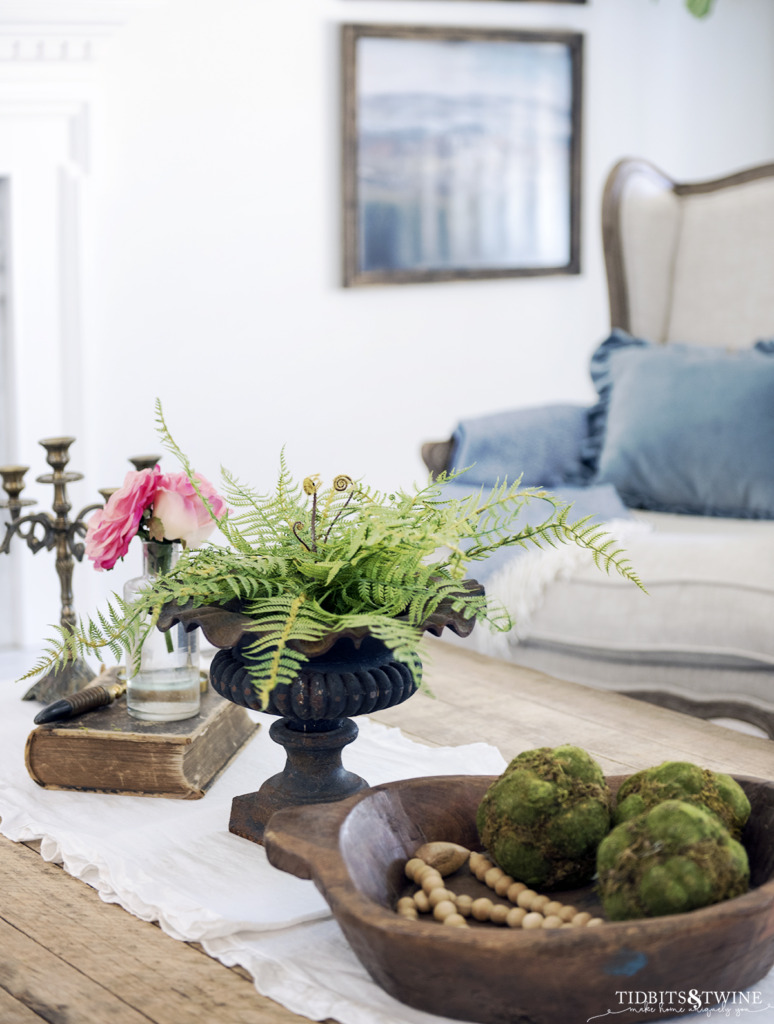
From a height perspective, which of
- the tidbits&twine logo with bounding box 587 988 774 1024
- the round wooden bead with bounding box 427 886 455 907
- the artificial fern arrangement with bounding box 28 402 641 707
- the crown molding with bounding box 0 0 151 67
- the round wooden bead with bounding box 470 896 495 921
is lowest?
the tidbits&twine logo with bounding box 587 988 774 1024

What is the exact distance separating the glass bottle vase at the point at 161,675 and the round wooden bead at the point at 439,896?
0.41 m

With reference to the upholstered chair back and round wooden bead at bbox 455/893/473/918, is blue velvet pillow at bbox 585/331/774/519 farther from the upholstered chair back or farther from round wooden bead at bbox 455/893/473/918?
round wooden bead at bbox 455/893/473/918

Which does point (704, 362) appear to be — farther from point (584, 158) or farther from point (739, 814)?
point (739, 814)

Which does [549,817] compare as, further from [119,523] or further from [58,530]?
[58,530]

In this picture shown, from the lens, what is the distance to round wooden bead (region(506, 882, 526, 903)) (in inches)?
30.7

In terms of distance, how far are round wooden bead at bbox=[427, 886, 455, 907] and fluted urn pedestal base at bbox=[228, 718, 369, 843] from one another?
19 cm

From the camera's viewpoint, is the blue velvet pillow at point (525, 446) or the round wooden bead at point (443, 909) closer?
the round wooden bead at point (443, 909)

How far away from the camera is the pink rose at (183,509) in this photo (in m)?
1.03

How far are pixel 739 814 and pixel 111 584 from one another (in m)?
2.69

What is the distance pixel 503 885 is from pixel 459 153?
10.2 ft

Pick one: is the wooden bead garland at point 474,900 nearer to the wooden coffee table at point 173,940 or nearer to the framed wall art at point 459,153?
the wooden coffee table at point 173,940

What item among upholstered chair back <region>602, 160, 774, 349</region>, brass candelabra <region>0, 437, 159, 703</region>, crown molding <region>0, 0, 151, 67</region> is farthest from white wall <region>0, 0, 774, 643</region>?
brass candelabra <region>0, 437, 159, 703</region>

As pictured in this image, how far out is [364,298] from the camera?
137 inches

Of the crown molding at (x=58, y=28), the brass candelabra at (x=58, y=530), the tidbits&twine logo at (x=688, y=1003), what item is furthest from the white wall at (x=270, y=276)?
the tidbits&twine logo at (x=688, y=1003)
